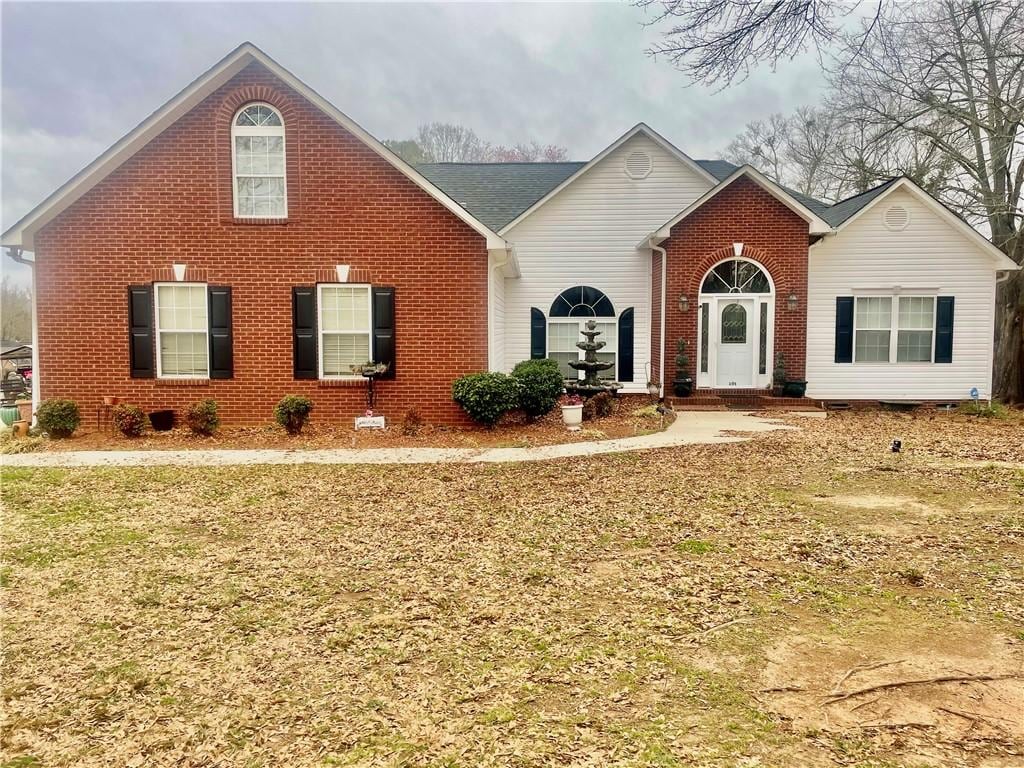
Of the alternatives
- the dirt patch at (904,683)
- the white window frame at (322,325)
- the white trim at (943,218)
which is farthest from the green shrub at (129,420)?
the white trim at (943,218)

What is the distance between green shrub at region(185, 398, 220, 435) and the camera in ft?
35.3

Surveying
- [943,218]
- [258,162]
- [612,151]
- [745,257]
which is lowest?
[745,257]

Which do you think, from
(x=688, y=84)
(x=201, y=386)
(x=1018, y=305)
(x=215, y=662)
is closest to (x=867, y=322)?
(x=1018, y=305)

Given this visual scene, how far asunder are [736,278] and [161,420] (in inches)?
480

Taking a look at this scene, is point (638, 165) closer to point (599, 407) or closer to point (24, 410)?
point (599, 407)

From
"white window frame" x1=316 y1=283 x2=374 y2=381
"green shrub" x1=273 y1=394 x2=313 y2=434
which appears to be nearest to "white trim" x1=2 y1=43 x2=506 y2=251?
"white window frame" x1=316 y1=283 x2=374 y2=381

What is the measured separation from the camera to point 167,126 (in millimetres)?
11086

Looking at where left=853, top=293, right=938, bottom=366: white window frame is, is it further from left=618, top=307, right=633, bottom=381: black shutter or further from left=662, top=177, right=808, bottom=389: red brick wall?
left=618, top=307, right=633, bottom=381: black shutter

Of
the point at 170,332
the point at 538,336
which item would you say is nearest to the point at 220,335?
the point at 170,332

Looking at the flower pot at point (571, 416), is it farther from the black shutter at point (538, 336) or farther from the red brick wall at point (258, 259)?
the black shutter at point (538, 336)

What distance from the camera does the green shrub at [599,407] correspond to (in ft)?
42.5

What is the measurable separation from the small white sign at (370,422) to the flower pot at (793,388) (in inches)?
359

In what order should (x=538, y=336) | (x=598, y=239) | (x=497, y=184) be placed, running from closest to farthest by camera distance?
(x=598, y=239) → (x=538, y=336) → (x=497, y=184)

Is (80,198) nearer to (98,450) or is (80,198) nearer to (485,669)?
(98,450)
